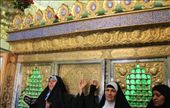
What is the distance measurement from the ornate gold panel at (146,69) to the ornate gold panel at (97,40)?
0.26 meters

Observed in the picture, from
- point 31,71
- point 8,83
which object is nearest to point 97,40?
point 31,71

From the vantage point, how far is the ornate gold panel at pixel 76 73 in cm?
288

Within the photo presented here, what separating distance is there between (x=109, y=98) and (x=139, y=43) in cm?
75

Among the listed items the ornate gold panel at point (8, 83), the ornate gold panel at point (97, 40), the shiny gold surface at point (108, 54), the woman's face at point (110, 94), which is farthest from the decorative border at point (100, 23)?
the woman's face at point (110, 94)

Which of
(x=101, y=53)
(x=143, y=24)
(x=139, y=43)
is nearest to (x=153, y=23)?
(x=143, y=24)

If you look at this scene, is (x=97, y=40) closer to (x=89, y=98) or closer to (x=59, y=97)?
(x=89, y=98)

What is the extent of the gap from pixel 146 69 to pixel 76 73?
0.98 m

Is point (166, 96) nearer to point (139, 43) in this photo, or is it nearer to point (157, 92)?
point (157, 92)

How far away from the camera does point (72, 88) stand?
3035 mm

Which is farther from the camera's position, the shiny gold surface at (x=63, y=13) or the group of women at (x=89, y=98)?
the shiny gold surface at (x=63, y=13)

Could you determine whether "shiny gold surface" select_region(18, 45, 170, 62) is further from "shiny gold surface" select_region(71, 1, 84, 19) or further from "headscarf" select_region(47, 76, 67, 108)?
"shiny gold surface" select_region(71, 1, 84, 19)

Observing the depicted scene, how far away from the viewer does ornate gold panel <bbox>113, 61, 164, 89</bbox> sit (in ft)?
8.02

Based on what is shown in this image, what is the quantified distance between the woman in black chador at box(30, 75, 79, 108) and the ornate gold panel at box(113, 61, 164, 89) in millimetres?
622

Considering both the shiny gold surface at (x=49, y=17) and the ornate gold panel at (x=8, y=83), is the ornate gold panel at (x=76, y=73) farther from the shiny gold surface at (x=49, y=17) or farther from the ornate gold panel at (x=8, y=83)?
the ornate gold panel at (x=8, y=83)
